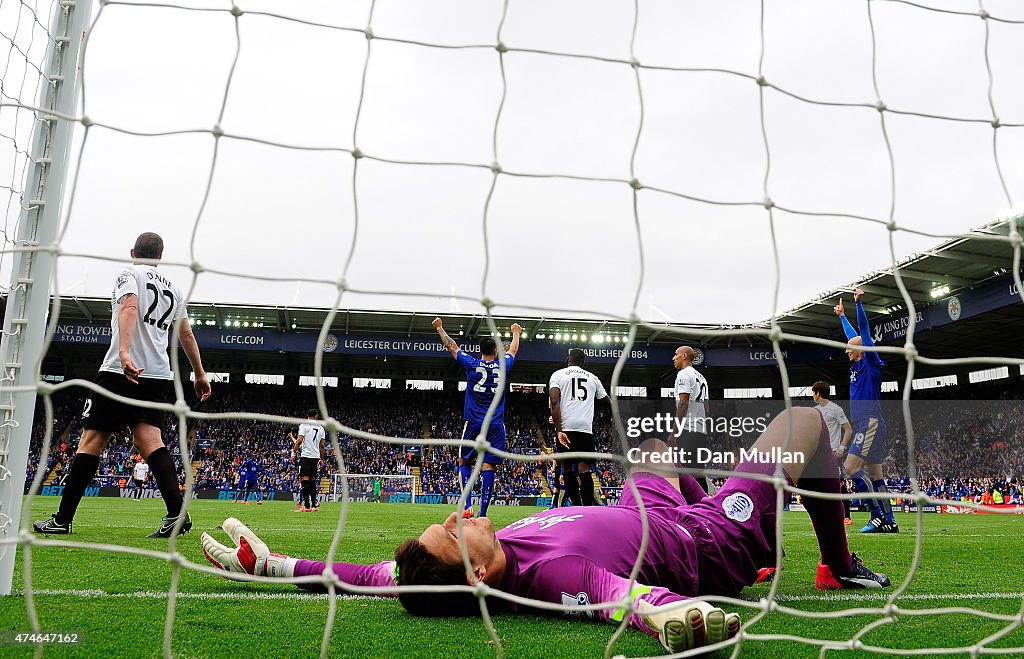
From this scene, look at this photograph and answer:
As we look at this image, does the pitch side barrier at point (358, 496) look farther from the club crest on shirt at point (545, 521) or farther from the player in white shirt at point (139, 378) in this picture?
the club crest on shirt at point (545, 521)

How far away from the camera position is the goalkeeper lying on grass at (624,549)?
2.05m

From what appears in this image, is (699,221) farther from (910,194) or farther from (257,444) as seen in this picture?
(257,444)

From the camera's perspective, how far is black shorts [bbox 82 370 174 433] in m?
3.94

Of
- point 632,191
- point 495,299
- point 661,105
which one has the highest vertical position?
point 661,105

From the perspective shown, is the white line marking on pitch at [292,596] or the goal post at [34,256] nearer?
the goal post at [34,256]

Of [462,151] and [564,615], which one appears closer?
[564,615]

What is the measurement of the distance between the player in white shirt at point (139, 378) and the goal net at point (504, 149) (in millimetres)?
804

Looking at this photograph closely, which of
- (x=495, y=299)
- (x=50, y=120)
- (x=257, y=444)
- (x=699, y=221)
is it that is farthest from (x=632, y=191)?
(x=257, y=444)

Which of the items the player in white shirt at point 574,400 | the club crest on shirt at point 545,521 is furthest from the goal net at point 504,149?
the player in white shirt at point 574,400

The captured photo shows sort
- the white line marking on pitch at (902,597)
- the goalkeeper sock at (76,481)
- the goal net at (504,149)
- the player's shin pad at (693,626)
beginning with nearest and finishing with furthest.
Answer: the player's shin pad at (693,626), the goal net at (504,149), the white line marking on pitch at (902,597), the goalkeeper sock at (76,481)

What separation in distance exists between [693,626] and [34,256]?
2.33 meters

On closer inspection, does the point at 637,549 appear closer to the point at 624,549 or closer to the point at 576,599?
the point at 624,549

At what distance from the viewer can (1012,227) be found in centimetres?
243

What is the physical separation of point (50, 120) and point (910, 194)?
3207 millimetres
